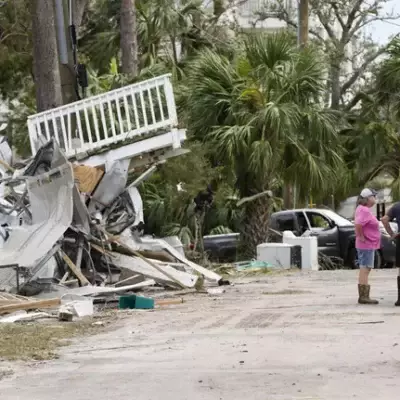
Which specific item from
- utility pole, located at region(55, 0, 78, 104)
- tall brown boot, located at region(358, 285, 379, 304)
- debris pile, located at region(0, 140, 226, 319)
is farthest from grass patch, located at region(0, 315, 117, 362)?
utility pole, located at region(55, 0, 78, 104)

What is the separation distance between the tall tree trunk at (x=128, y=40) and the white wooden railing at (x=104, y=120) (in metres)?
9.24

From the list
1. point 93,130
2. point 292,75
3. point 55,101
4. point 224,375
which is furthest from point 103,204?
point 224,375

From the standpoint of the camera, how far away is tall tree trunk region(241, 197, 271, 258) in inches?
924

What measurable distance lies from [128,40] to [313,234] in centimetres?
831

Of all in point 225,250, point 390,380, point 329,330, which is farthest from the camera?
point 225,250

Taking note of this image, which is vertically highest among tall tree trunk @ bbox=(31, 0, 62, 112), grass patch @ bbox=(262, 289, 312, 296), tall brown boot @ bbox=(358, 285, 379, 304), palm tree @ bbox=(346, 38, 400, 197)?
tall tree trunk @ bbox=(31, 0, 62, 112)

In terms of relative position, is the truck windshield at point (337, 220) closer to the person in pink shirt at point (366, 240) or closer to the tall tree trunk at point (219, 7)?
the person in pink shirt at point (366, 240)

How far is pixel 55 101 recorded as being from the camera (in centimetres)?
2198

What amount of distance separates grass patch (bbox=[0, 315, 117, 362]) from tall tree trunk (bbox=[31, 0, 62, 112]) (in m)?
10.1

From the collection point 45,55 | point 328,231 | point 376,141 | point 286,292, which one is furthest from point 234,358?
point 376,141

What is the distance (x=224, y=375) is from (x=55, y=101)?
14762mm

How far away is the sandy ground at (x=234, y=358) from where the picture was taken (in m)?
7.51

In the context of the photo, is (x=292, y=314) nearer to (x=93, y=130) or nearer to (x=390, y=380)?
(x=390, y=380)

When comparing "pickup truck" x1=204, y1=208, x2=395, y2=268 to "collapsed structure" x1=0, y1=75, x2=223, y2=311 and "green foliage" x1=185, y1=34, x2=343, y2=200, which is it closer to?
"green foliage" x1=185, y1=34, x2=343, y2=200
